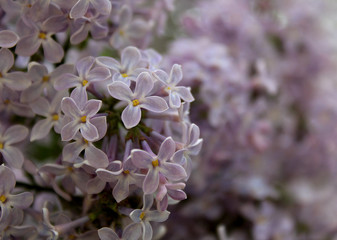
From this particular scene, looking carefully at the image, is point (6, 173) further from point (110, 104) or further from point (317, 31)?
point (317, 31)

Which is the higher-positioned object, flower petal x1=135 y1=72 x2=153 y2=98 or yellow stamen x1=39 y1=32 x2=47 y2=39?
flower petal x1=135 y1=72 x2=153 y2=98

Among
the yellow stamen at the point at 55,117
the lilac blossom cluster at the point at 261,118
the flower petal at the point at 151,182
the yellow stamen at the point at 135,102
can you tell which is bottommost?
the lilac blossom cluster at the point at 261,118

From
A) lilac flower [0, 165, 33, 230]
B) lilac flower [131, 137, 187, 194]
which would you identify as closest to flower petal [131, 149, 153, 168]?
lilac flower [131, 137, 187, 194]

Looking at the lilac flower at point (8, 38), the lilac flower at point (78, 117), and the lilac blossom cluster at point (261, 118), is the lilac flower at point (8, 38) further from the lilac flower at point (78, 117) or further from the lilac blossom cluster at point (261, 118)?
the lilac blossom cluster at point (261, 118)

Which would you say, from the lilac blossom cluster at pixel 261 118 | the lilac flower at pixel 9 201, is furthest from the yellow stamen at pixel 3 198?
the lilac blossom cluster at pixel 261 118

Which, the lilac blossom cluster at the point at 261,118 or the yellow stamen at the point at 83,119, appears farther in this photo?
the lilac blossom cluster at the point at 261,118

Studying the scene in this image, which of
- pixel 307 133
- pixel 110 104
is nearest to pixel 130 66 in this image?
pixel 110 104

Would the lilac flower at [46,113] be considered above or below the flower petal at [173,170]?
below

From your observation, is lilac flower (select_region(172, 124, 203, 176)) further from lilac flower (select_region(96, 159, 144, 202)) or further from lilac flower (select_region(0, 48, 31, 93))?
lilac flower (select_region(0, 48, 31, 93))
